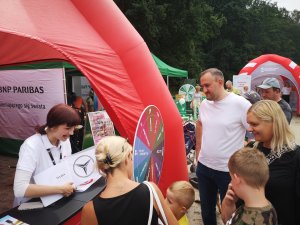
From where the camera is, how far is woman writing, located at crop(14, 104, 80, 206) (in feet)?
7.01

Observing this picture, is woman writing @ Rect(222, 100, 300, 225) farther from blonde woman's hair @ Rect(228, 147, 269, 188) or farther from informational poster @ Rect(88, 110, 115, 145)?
informational poster @ Rect(88, 110, 115, 145)

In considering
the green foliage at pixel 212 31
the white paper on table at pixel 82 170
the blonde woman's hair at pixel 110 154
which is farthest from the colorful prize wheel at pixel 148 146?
the green foliage at pixel 212 31

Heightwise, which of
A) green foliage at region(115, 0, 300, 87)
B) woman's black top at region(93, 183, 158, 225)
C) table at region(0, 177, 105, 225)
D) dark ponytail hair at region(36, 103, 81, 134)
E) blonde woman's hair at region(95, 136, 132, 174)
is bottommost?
table at region(0, 177, 105, 225)

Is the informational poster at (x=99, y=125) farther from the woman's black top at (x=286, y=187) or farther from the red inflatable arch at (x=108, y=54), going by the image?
the woman's black top at (x=286, y=187)

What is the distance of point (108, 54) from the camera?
11.8 ft

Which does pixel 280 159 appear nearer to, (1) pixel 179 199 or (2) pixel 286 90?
(1) pixel 179 199

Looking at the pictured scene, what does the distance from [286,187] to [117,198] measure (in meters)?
1.06

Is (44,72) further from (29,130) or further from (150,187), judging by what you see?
(150,187)

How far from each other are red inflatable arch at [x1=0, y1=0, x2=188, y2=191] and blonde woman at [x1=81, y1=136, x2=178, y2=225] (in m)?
1.76

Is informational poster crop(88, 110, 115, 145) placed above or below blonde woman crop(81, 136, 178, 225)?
below

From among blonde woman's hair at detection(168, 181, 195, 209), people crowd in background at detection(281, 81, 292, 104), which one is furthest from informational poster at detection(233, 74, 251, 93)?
blonde woman's hair at detection(168, 181, 195, 209)

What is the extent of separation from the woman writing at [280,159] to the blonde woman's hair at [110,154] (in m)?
0.94

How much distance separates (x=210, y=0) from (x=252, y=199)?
4033 cm

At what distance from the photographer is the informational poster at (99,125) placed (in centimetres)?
434
